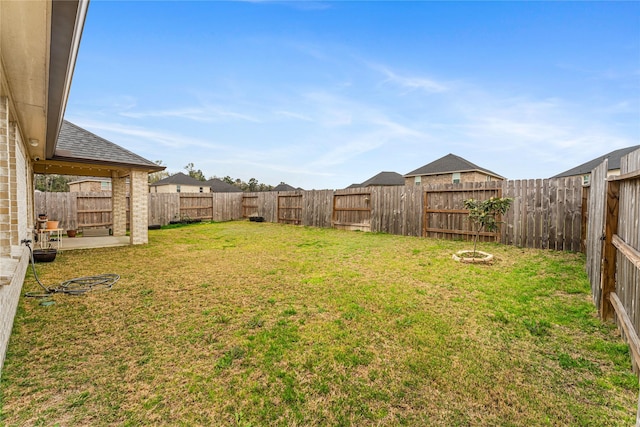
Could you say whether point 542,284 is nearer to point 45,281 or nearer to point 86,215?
point 45,281

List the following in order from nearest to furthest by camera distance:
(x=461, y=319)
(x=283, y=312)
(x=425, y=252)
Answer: (x=461, y=319), (x=283, y=312), (x=425, y=252)

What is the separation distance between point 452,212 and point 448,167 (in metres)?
15.8

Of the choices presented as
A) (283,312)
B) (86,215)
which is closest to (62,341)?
(283,312)

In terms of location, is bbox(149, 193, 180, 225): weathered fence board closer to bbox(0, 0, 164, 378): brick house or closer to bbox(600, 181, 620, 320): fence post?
bbox(0, 0, 164, 378): brick house

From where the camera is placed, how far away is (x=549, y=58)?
10.6 metres

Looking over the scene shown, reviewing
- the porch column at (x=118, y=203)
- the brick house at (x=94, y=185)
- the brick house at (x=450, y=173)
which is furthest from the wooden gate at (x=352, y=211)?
the brick house at (x=94, y=185)

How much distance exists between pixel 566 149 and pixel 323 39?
1630 centimetres

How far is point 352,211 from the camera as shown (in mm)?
12562

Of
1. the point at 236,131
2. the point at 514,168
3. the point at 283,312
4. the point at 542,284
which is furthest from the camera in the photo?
the point at 514,168

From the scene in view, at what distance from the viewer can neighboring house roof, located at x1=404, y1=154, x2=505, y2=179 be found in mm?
22108

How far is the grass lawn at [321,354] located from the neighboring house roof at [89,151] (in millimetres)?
4114

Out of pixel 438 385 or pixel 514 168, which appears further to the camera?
pixel 514 168

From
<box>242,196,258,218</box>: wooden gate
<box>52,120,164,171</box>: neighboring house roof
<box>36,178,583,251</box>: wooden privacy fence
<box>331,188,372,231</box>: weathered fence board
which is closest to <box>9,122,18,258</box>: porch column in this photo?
<box>52,120,164,171</box>: neighboring house roof

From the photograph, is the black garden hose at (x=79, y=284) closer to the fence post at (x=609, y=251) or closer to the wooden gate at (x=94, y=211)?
the fence post at (x=609, y=251)
